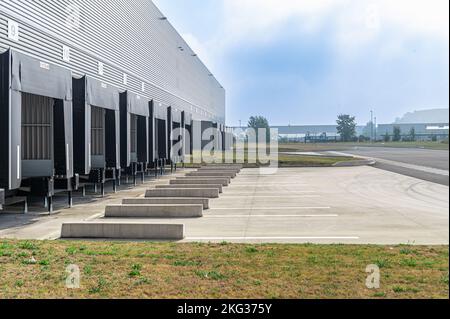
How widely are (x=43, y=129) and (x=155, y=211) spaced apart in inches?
236

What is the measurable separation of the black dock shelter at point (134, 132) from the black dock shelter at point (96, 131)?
3.28 feet

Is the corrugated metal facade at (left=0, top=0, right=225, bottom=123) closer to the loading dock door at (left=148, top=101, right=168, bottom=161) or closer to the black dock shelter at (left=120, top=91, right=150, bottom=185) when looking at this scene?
the black dock shelter at (left=120, top=91, right=150, bottom=185)

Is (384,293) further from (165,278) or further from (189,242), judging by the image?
(189,242)

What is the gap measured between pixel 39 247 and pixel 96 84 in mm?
11853

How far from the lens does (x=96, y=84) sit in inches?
802

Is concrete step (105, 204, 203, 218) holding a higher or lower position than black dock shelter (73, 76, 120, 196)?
lower

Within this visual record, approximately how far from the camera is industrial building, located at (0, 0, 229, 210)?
47.6 ft

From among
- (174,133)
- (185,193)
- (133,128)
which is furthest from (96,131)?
(174,133)

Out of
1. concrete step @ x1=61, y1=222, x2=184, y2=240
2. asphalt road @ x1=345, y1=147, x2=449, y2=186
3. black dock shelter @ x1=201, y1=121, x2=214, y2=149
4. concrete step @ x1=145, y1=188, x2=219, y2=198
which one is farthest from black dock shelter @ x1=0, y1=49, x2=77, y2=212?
black dock shelter @ x1=201, y1=121, x2=214, y2=149


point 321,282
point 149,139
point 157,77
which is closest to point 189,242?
point 321,282

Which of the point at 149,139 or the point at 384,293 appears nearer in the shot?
the point at 384,293

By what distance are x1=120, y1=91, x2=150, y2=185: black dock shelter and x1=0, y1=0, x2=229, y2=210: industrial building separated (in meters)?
0.06

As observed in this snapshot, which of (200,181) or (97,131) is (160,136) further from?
(200,181)

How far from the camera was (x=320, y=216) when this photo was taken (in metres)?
14.7
